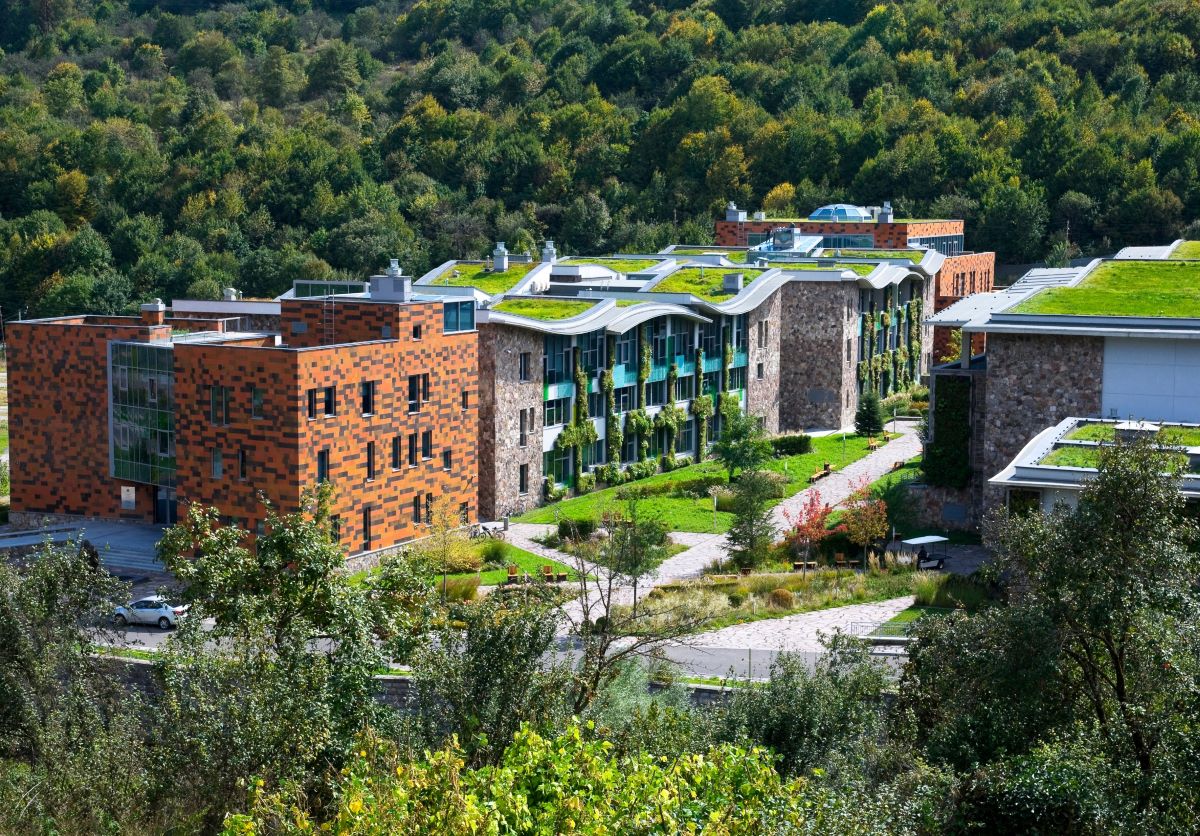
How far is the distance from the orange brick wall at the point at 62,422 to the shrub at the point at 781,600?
17356mm

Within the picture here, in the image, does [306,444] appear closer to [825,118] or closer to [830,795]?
[830,795]

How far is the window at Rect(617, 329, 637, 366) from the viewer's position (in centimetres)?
4878

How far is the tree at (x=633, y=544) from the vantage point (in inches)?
1249

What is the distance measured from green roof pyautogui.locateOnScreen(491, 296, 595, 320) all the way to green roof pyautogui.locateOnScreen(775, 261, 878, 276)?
13186 millimetres

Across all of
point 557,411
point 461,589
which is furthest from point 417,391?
point 461,589

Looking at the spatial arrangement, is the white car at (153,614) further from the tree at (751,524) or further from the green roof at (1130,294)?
the green roof at (1130,294)

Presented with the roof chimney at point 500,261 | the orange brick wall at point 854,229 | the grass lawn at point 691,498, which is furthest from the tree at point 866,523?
the orange brick wall at point 854,229

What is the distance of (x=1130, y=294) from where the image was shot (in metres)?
41.8

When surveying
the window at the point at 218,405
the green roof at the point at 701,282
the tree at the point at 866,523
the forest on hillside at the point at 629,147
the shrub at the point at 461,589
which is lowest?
the shrub at the point at 461,589

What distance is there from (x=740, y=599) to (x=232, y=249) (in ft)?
203

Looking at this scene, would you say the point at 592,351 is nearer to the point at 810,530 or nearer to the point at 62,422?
the point at 810,530

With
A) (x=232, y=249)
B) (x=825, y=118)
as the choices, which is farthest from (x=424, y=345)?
(x=825, y=118)

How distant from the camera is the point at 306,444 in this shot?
122ft

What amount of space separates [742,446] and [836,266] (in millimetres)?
15578
